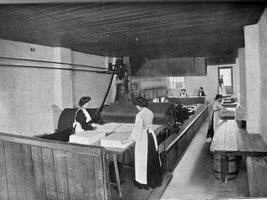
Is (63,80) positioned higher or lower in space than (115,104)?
higher

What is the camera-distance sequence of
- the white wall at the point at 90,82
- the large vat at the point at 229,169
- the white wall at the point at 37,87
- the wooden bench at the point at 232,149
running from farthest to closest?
the white wall at the point at 90,82 < the white wall at the point at 37,87 < the large vat at the point at 229,169 < the wooden bench at the point at 232,149

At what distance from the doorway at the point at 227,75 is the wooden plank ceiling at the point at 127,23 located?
18.2ft

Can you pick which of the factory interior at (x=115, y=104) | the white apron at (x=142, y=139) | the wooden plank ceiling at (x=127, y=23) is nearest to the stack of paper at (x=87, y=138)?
the factory interior at (x=115, y=104)

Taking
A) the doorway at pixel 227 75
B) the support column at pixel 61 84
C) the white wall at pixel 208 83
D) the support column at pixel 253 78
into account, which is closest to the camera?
the support column at pixel 253 78

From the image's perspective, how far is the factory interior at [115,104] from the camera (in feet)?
7.23

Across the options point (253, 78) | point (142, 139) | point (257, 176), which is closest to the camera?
point (257, 176)

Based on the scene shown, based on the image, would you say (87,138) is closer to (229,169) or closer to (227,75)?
(229,169)

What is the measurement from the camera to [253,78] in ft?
11.3

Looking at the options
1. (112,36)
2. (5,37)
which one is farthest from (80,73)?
(5,37)

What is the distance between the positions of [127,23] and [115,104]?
151cm

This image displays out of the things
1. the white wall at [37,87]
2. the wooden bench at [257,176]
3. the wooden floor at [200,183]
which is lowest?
the wooden floor at [200,183]

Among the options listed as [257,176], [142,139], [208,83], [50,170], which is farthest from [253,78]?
[208,83]

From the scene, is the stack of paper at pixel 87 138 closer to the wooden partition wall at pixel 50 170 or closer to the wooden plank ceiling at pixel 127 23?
the wooden partition wall at pixel 50 170

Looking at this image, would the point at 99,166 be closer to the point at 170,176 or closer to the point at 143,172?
the point at 143,172
